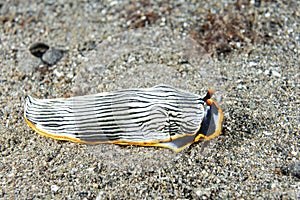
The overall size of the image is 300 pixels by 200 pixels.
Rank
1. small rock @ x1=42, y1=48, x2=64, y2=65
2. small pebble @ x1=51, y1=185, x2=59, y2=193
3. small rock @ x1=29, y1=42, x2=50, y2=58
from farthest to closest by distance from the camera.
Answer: small rock @ x1=29, y1=42, x2=50, y2=58 → small rock @ x1=42, y1=48, x2=64, y2=65 → small pebble @ x1=51, y1=185, x2=59, y2=193

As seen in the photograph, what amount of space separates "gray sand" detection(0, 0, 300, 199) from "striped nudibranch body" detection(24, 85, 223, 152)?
0.42ft

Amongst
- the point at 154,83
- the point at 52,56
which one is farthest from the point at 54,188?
the point at 52,56

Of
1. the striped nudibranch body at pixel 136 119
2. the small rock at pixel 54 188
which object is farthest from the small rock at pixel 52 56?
the small rock at pixel 54 188

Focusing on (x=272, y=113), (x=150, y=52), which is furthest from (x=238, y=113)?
(x=150, y=52)

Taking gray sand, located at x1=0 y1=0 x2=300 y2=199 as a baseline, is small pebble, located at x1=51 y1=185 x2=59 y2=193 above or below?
below

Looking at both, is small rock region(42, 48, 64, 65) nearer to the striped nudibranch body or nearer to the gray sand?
the gray sand

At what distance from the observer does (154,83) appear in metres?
4.41

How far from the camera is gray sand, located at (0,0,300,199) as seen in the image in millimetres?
3594

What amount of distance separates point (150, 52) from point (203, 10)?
0.99 meters

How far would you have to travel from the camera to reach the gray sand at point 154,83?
11.8 ft

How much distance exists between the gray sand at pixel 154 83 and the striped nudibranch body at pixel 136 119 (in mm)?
129

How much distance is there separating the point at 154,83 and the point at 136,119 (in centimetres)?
87

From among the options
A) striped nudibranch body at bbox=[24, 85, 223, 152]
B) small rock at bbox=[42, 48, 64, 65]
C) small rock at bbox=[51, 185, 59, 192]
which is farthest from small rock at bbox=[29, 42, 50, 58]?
small rock at bbox=[51, 185, 59, 192]

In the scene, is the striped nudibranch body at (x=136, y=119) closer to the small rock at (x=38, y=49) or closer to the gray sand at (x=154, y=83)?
the gray sand at (x=154, y=83)
